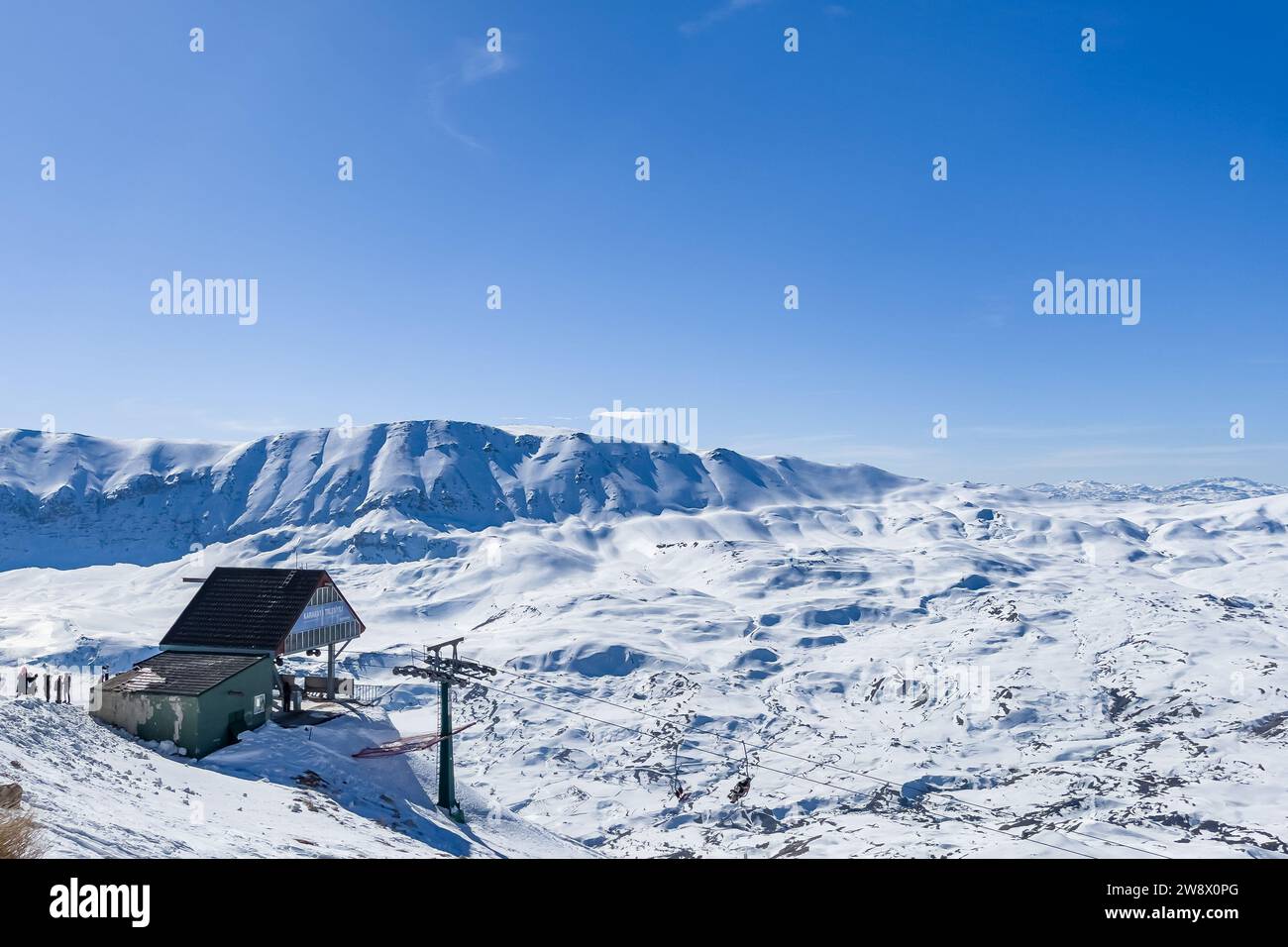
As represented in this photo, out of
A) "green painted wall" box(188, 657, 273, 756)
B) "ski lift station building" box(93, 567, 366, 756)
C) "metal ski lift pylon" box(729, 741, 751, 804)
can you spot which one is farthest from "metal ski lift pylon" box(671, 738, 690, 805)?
"green painted wall" box(188, 657, 273, 756)

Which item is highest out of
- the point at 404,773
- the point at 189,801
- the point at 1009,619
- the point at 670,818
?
the point at 189,801

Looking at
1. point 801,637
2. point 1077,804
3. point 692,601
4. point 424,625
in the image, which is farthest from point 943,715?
point 424,625

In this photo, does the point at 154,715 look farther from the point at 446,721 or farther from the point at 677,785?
the point at 677,785

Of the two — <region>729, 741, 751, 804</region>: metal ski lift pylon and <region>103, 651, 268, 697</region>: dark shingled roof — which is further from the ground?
<region>103, 651, 268, 697</region>: dark shingled roof

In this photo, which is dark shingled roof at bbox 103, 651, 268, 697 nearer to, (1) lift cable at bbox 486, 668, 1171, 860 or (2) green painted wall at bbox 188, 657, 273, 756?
(2) green painted wall at bbox 188, 657, 273, 756

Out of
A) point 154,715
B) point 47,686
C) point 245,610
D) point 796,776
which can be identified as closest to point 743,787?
point 796,776

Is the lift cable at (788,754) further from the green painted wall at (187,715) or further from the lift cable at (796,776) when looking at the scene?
the green painted wall at (187,715)
